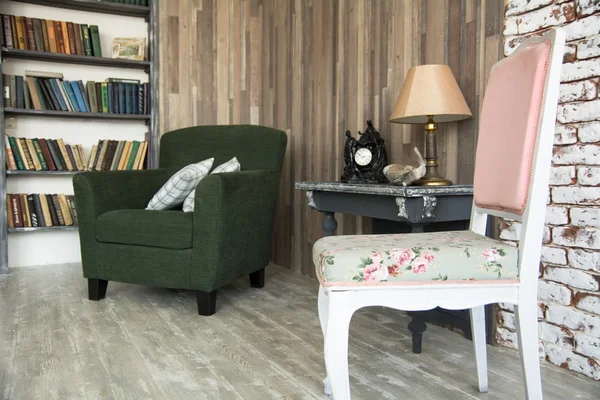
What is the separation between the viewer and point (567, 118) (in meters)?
1.76

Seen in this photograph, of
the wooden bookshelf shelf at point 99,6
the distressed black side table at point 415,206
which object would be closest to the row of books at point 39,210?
the wooden bookshelf shelf at point 99,6

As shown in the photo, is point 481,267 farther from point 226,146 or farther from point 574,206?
point 226,146

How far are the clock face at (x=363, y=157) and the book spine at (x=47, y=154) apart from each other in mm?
2270

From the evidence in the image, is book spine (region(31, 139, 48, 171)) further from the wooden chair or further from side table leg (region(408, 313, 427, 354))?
the wooden chair

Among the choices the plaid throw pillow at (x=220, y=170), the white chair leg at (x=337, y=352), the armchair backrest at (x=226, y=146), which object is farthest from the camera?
the armchair backrest at (x=226, y=146)

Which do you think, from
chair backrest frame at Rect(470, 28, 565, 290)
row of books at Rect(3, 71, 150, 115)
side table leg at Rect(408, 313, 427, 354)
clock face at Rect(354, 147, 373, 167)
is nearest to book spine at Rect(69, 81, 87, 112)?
row of books at Rect(3, 71, 150, 115)

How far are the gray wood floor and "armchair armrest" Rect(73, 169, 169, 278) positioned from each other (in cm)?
26

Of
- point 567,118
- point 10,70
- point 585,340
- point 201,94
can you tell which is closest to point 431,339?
point 585,340

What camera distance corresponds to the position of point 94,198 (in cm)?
265

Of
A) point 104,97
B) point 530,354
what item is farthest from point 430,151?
point 104,97

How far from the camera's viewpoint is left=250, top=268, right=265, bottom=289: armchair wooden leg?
3020mm

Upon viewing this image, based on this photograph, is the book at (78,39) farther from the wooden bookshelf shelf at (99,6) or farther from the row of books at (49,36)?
the wooden bookshelf shelf at (99,6)

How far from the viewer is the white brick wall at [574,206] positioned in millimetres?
1676

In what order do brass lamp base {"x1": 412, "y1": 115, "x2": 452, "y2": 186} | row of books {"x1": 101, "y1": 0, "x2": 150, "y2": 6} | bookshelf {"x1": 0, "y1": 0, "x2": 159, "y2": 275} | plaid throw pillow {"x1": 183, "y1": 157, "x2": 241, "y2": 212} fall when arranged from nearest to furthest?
brass lamp base {"x1": 412, "y1": 115, "x2": 452, "y2": 186} < plaid throw pillow {"x1": 183, "y1": 157, "x2": 241, "y2": 212} < bookshelf {"x1": 0, "y1": 0, "x2": 159, "y2": 275} < row of books {"x1": 101, "y1": 0, "x2": 150, "y2": 6}
